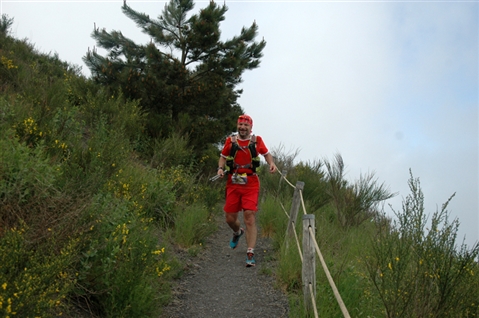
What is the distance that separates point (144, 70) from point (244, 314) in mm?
9145

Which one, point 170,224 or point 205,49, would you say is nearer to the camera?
point 170,224

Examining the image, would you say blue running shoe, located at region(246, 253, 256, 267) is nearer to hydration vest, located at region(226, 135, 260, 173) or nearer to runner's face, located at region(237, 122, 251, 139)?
hydration vest, located at region(226, 135, 260, 173)

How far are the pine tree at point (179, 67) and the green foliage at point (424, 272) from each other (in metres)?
8.50

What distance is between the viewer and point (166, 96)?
40.8 feet

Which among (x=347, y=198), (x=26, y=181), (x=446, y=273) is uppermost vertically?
(x=347, y=198)

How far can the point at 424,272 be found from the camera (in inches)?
138

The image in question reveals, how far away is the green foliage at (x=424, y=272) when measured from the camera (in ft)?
10.9

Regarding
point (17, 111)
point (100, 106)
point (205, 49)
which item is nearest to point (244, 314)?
point (17, 111)

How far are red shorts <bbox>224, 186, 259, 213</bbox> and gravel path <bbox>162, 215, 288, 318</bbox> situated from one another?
789mm

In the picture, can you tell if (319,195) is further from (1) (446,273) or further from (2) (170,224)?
(1) (446,273)

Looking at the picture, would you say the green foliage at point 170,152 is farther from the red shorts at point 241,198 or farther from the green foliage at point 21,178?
the green foliage at point 21,178

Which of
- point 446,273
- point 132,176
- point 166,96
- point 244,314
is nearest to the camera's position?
point 446,273

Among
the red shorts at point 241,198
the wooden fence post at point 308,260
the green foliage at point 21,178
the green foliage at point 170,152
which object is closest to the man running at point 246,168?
the red shorts at point 241,198

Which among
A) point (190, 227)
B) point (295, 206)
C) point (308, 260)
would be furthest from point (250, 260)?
point (308, 260)
